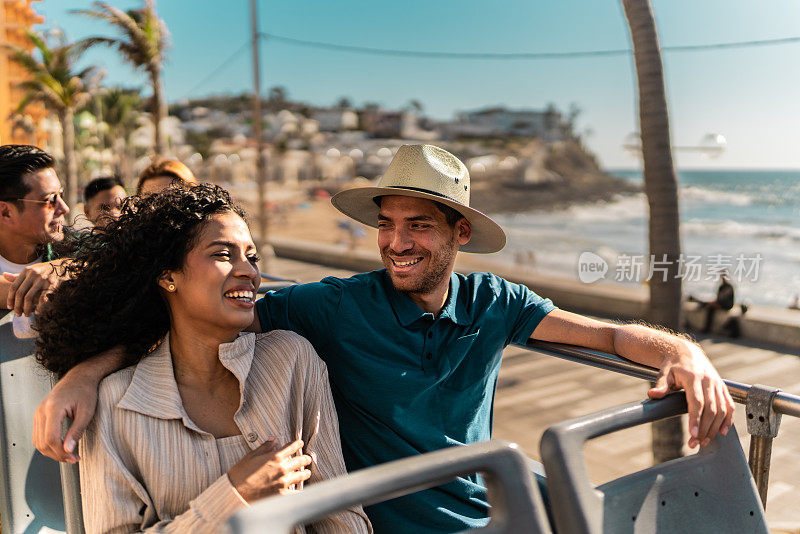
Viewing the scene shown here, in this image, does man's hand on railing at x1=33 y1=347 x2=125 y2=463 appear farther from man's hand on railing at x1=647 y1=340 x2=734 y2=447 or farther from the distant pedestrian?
the distant pedestrian

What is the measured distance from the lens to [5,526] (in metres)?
Answer: 2.06

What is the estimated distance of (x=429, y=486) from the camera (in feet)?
3.58

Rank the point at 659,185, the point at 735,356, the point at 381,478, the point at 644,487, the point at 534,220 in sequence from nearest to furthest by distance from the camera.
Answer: the point at 381,478 < the point at 644,487 < the point at 659,185 < the point at 735,356 < the point at 534,220

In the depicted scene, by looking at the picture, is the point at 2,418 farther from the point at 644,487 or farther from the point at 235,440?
the point at 644,487

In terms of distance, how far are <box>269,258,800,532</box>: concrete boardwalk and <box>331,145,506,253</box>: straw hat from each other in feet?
11.1

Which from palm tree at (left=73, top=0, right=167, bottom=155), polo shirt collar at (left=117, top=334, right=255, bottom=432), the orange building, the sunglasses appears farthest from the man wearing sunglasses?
palm tree at (left=73, top=0, right=167, bottom=155)

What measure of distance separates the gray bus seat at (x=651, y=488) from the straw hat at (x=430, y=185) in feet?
3.19

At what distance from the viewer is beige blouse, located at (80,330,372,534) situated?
148cm

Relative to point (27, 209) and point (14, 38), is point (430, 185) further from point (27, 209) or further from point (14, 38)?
point (14, 38)

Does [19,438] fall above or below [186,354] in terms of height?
below

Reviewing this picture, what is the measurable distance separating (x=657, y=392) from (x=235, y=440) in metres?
1.03

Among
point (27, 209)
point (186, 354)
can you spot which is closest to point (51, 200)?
point (27, 209)

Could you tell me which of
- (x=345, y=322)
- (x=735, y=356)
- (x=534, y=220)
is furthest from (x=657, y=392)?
(x=534, y=220)

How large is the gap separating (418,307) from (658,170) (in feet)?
10.4
